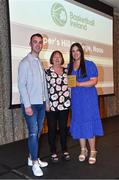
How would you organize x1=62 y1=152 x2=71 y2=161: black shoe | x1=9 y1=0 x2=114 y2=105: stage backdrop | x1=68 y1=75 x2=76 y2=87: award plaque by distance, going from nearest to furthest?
x1=68 y1=75 x2=76 y2=87: award plaque
x1=62 y1=152 x2=71 y2=161: black shoe
x1=9 y1=0 x2=114 y2=105: stage backdrop

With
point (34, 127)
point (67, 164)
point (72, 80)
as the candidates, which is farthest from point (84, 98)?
point (67, 164)

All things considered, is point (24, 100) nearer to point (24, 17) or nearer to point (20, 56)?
point (20, 56)

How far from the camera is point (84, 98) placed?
2572mm

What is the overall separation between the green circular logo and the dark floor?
1.89 metres

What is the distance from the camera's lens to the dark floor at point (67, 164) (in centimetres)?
235

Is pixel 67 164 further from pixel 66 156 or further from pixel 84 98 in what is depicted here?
pixel 84 98

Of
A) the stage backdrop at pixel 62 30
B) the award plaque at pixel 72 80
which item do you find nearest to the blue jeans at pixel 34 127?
the award plaque at pixel 72 80

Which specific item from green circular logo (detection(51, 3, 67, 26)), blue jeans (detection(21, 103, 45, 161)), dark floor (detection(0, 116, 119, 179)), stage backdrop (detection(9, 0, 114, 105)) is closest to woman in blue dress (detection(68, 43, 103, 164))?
dark floor (detection(0, 116, 119, 179))

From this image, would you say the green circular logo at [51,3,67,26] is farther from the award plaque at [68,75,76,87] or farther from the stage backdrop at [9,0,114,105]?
the award plaque at [68,75,76,87]

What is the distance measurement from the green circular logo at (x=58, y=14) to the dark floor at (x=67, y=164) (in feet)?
6.21

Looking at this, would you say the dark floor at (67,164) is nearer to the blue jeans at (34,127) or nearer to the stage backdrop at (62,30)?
the blue jeans at (34,127)

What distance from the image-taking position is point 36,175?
233 cm

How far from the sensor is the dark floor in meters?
2.35

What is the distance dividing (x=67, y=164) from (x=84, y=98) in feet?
2.35
